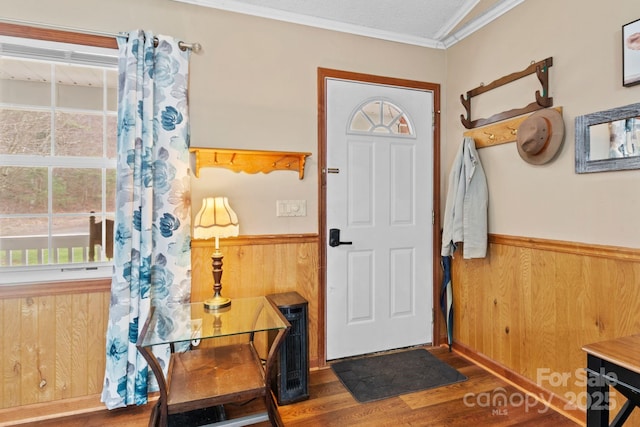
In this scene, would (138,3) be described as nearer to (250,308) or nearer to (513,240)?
(250,308)

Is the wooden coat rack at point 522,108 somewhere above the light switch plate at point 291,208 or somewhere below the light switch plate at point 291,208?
above

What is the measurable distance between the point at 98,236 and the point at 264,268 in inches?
41.6

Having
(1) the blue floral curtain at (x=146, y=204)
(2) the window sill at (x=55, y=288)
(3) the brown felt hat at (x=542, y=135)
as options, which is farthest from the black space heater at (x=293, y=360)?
(3) the brown felt hat at (x=542, y=135)

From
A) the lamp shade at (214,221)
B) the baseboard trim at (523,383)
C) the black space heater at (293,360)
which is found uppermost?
the lamp shade at (214,221)

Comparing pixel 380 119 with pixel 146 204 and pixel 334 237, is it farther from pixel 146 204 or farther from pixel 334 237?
pixel 146 204

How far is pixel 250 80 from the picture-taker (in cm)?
239

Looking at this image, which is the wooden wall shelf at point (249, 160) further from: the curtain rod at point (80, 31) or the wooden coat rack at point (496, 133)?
the wooden coat rack at point (496, 133)

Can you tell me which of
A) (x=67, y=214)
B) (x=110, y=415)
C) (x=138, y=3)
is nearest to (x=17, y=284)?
(x=67, y=214)

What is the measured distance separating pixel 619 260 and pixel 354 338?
5.64 ft

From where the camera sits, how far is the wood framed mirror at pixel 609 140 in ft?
5.49

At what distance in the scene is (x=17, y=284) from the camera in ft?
6.41

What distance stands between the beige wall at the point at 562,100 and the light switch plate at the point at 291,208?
1.36 metres

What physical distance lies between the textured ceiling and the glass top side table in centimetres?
196

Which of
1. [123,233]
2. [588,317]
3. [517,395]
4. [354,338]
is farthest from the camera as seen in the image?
[354,338]
